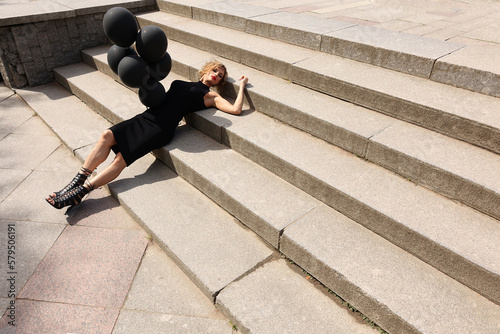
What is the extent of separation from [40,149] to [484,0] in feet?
24.6

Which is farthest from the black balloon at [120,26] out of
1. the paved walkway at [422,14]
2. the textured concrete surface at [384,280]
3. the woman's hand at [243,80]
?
the paved walkway at [422,14]

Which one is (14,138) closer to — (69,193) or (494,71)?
(69,193)

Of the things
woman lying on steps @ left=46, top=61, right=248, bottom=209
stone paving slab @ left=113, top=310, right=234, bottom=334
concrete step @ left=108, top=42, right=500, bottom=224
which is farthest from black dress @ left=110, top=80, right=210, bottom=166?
stone paving slab @ left=113, top=310, right=234, bottom=334

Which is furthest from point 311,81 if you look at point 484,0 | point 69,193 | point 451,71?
point 484,0

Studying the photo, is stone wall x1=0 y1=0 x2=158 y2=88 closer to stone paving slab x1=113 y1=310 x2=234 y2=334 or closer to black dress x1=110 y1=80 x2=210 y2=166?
black dress x1=110 y1=80 x2=210 y2=166

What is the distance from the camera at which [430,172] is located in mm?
2742

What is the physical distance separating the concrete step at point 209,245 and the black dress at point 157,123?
307 mm

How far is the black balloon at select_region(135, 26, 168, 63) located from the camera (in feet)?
10.9

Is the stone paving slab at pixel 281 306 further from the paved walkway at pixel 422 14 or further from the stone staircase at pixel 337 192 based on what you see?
the paved walkway at pixel 422 14

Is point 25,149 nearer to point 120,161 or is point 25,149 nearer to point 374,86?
point 120,161

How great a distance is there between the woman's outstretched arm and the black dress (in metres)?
0.08

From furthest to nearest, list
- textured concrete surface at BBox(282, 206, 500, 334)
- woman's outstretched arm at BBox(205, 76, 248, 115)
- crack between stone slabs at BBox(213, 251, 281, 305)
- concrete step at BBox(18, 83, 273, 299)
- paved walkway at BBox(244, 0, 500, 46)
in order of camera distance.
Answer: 1. paved walkway at BBox(244, 0, 500, 46)
2. woman's outstretched arm at BBox(205, 76, 248, 115)
3. concrete step at BBox(18, 83, 273, 299)
4. crack between stone slabs at BBox(213, 251, 281, 305)
5. textured concrete surface at BBox(282, 206, 500, 334)

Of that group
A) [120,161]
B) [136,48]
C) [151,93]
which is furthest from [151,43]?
[120,161]

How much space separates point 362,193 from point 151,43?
2.31 m
